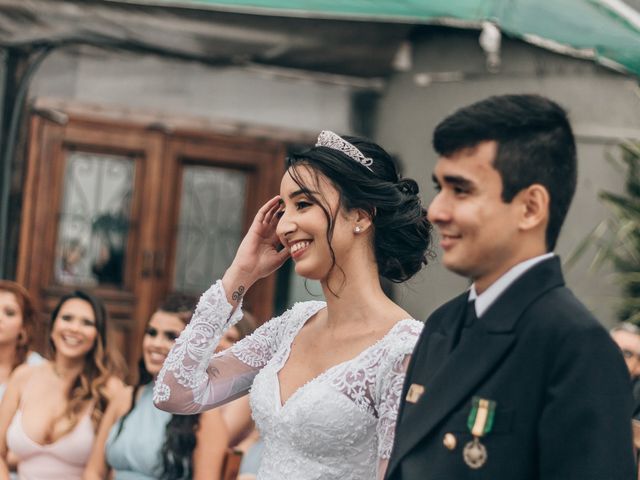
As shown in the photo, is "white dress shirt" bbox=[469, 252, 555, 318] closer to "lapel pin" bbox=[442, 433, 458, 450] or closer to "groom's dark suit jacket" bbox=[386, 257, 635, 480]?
"groom's dark suit jacket" bbox=[386, 257, 635, 480]

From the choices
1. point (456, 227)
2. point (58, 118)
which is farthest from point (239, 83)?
point (456, 227)

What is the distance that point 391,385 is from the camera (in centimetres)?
297

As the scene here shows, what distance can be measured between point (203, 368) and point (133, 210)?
523 cm

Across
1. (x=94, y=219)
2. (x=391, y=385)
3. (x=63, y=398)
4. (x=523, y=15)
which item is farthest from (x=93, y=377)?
(x=391, y=385)

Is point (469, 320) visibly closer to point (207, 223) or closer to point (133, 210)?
point (133, 210)

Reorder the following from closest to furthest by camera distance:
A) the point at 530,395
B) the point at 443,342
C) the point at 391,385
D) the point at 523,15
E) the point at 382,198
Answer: the point at 530,395, the point at 443,342, the point at 391,385, the point at 382,198, the point at 523,15

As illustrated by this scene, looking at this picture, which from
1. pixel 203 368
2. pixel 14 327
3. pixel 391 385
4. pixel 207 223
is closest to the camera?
pixel 391 385

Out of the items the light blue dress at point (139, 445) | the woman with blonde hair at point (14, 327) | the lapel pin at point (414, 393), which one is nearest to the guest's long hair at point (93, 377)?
the light blue dress at point (139, 445)

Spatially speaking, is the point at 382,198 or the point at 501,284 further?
the point at 382,198

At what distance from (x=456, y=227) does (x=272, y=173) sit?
662 centimetres

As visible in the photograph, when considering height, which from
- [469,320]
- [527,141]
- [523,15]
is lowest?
[469,320]

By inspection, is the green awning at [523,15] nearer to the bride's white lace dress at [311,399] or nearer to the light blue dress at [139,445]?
the light blue dress at [139,445]

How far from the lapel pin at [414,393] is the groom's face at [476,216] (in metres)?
0.24

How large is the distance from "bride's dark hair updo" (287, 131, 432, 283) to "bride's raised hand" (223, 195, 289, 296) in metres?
0.21
